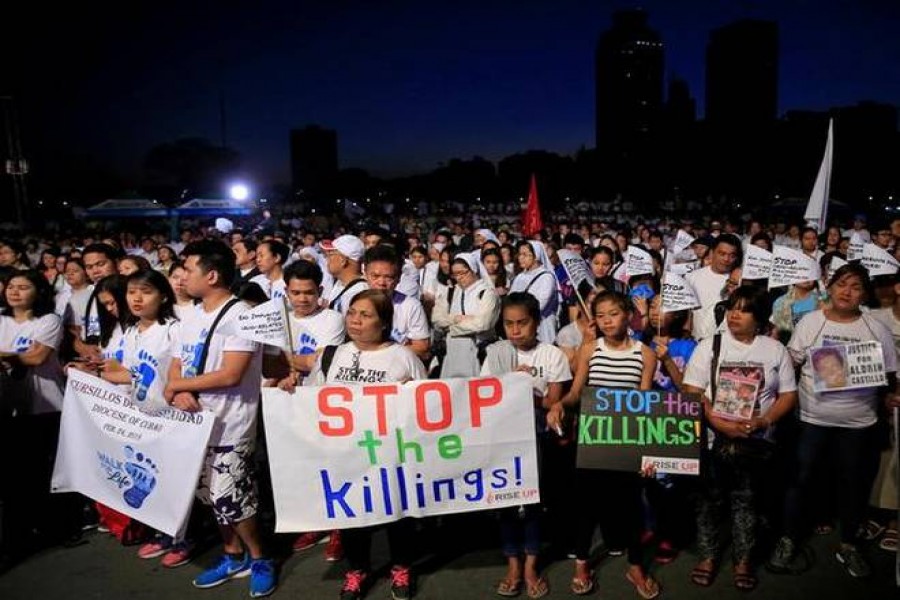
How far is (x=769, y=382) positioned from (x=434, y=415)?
6.88 ft

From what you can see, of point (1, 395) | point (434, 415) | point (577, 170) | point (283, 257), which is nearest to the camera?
point (434, 415)

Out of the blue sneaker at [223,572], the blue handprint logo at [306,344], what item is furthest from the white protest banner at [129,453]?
the blue handprint logo at [306,344]

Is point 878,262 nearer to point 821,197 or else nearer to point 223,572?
point 821,197

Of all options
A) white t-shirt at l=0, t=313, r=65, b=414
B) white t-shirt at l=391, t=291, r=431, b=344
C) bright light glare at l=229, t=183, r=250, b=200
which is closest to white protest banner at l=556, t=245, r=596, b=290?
white t-shirt at l=391, t=291, r=431, b=344

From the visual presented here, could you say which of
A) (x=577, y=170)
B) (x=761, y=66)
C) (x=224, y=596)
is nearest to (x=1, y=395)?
(x=224, y=596)

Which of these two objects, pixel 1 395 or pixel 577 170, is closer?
pixel 1 395

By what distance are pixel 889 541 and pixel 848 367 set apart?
59.4 inches

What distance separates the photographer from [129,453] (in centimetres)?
443

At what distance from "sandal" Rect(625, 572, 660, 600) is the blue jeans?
3.44 feet

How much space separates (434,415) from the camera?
4.05 meters

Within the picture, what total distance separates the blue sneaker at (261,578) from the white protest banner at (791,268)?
183 inches

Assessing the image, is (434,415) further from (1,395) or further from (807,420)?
(1,395)

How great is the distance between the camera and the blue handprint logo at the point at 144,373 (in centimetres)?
446

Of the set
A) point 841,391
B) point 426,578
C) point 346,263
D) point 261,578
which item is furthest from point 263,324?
point 841,391
